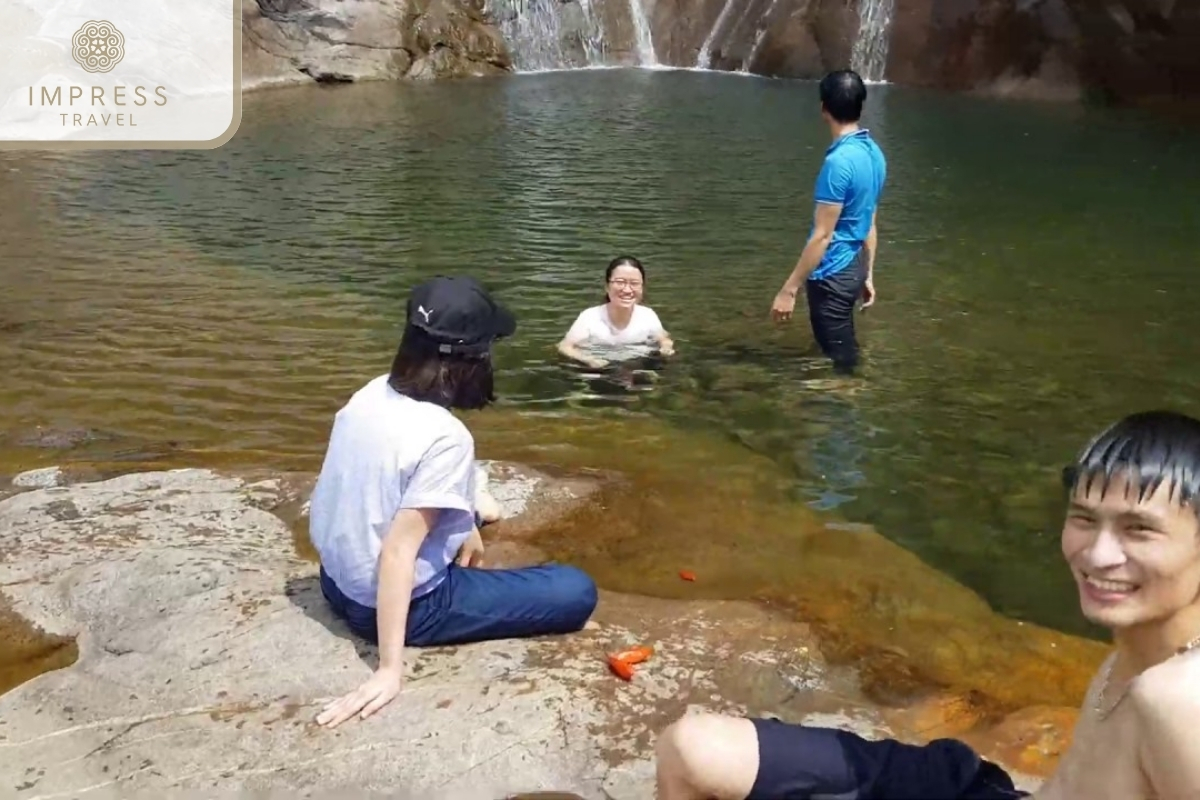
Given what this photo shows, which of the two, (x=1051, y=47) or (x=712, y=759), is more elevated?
(x=1051, y=47)

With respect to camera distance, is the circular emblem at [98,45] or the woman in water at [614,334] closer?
the woman in water at [614,334]

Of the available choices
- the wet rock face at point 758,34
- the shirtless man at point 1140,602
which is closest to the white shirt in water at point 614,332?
the shirtless man at point 1140,602

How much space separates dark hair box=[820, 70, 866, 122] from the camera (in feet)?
22.5

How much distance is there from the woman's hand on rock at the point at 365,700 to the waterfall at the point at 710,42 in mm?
29252

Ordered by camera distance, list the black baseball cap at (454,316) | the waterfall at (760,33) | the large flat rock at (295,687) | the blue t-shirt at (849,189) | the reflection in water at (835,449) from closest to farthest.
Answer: the large flat rock at (295,687), the black baseball cap at (454,316), the reflection in water at (835,449), the blue t-shirt at (849,189), the waterfall at (760,33)

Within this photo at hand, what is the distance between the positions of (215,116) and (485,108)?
5.21 m

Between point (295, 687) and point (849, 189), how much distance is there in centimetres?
478

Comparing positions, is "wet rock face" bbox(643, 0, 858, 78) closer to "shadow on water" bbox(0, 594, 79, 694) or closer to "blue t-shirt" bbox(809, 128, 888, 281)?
"blue t-shirt" bbox(809, 128, 888, 281)

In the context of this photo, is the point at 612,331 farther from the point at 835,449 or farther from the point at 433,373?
the point at 433,373

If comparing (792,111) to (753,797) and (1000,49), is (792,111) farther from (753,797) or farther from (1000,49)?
(753,797)

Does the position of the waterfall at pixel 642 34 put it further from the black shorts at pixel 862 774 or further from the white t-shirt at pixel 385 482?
the black shorts at pixel 862 774

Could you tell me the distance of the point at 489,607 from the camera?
415 cm

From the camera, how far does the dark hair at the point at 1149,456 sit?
2230mm

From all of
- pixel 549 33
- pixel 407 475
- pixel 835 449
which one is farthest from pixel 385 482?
pixel 549 33
